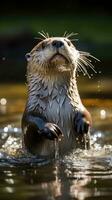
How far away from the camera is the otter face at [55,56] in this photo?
6277 mm

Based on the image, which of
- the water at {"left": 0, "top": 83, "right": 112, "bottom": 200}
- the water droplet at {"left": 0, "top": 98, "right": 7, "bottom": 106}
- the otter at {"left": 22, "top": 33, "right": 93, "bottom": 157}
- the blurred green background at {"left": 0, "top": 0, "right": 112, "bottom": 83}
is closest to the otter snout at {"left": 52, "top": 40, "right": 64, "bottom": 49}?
the otter at {"left": 22, "top": 33, "right": 93, "bottom": 157}

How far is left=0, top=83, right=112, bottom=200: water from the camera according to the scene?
5082 millimetres

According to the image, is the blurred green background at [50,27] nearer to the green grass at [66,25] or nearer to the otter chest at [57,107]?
the green grass at [66,25]

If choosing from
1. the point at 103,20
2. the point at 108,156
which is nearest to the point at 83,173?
the point at 108,156

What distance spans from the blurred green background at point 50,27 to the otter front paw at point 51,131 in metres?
5.63

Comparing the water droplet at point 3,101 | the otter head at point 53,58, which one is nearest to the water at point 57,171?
the otter head at point 53,58

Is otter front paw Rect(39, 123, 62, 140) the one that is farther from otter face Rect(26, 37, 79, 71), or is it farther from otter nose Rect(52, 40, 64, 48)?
otter nose Rect(52, 40, 64, 48)

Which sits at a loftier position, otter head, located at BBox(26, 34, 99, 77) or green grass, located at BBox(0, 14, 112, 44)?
green grass, located at BBox(0, 14, 112, 44)

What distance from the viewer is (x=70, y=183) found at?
17.6ft

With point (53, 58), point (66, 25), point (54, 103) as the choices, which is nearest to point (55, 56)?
point (53, 58)

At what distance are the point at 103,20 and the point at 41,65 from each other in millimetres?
15706

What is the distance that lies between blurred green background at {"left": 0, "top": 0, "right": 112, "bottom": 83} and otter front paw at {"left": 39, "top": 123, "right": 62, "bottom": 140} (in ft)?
18.5

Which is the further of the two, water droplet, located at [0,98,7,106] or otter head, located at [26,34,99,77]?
water droplet, located at [0,98,7,106]

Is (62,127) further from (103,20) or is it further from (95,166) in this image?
(103,20)
